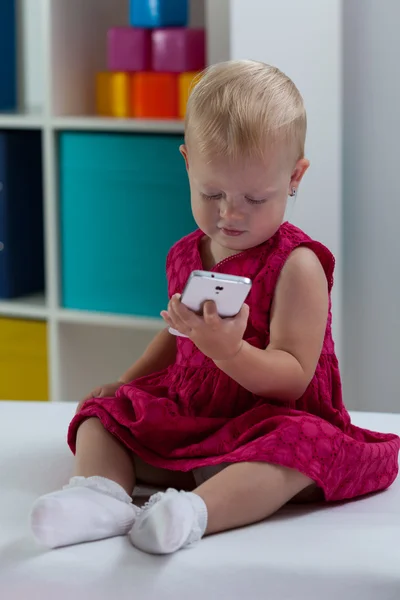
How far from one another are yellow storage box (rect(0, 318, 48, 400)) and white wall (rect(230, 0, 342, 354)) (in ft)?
2.04

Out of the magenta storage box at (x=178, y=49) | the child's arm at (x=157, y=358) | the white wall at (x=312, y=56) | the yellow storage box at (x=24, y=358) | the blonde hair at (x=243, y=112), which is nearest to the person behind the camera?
the blonde hair at (x=243, y=112)

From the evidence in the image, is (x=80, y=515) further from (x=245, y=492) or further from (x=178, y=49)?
(x=178, y=49)

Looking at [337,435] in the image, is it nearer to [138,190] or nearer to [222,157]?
[222,157]

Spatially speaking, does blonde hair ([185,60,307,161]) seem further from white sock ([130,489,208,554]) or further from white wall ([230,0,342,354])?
white wall ([230,0,342,354])

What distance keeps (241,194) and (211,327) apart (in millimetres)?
132

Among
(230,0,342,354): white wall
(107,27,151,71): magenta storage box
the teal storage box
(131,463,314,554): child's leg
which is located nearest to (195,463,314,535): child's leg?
(131,463,314,554): child's leg

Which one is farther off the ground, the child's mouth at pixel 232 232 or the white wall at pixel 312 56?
the white wall at pixel 312 56

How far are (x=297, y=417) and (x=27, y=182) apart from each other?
1175mm

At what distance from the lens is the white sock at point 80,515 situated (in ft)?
2.65

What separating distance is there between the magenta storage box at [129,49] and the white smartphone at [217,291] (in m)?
1.01

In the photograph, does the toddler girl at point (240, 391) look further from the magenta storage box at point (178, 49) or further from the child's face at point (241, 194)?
the magenta storage box at point (178, 49)

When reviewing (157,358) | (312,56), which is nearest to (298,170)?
(157,358)

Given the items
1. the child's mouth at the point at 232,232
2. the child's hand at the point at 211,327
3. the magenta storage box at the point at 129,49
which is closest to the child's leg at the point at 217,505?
the child's hand at the point at 211,327

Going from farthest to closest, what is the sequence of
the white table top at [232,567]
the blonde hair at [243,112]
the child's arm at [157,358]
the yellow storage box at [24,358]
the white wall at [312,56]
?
the yellow storage box at [24,358]
the white wall at [312,56]
the child's arm at [157,358]
the blonde hair at [243,112]
the white table top at [232,567]
